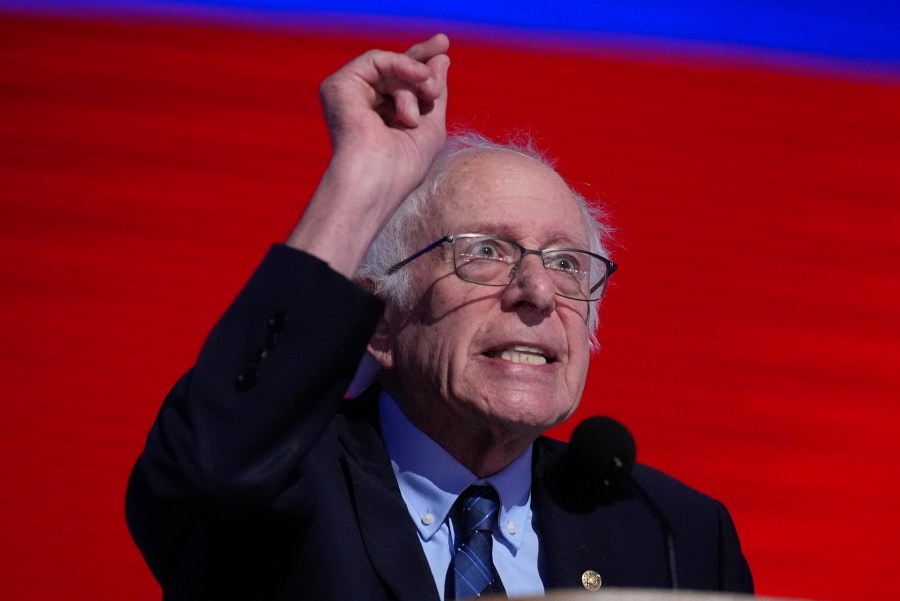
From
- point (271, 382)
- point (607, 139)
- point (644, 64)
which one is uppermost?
point (644, 64)

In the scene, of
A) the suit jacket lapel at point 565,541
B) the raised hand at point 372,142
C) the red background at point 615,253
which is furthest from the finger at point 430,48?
the red background at point 615,253

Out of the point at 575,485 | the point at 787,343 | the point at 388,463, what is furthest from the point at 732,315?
the point at 388,463

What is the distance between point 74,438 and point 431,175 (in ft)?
4.02

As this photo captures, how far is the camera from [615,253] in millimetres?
2881

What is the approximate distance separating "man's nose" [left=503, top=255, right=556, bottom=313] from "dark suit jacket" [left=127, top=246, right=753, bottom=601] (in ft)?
0.94

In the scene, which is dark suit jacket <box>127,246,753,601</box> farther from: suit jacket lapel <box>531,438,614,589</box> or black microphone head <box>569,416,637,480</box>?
black microphone head <box>569,416,637,480</box>

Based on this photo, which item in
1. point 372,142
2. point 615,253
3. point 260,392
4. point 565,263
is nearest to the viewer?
point 260,392

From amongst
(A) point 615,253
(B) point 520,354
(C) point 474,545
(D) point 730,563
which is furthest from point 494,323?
(A) point 615,253

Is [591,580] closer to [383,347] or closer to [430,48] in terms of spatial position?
[383,347]

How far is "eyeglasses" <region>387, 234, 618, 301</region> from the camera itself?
1746 mm

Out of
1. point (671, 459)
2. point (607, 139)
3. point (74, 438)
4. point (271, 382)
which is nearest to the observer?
point (271, 382)

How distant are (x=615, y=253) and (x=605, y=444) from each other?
4.24 ft

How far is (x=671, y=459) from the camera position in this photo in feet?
9.18

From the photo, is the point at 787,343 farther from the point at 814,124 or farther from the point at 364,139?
the point at 364,139
